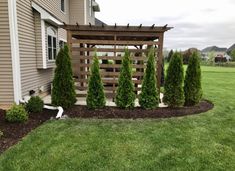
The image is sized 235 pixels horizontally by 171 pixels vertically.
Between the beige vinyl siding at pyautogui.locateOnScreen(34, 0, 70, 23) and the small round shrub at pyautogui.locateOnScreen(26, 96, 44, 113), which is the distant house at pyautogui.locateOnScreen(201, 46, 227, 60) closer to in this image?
the beige vinyl siding at pyautogui.locateOnScreen(34, 0, 70, 23)

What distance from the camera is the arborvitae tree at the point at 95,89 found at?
6137mm

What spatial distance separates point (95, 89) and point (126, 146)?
2491 mm

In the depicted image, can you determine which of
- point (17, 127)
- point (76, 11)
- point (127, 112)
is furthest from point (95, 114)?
point (76, 11)

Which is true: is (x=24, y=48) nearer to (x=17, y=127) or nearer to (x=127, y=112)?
(x=17, y=127)

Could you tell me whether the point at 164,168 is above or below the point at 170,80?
below

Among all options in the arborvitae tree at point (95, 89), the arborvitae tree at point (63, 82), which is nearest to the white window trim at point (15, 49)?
the arborvitae tree at point (63, 82)

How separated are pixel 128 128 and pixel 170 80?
2.29m

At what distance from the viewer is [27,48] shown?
7168mm

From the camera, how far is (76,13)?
14.7m

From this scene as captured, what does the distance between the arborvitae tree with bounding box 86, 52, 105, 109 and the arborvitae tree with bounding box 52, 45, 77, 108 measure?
607 millimetres

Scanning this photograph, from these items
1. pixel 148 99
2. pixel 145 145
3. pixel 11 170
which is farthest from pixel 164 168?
pixel 148 99

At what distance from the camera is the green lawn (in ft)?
11.1

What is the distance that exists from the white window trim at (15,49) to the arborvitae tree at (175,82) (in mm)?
4325

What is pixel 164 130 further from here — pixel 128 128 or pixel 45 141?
pixel 45 141
